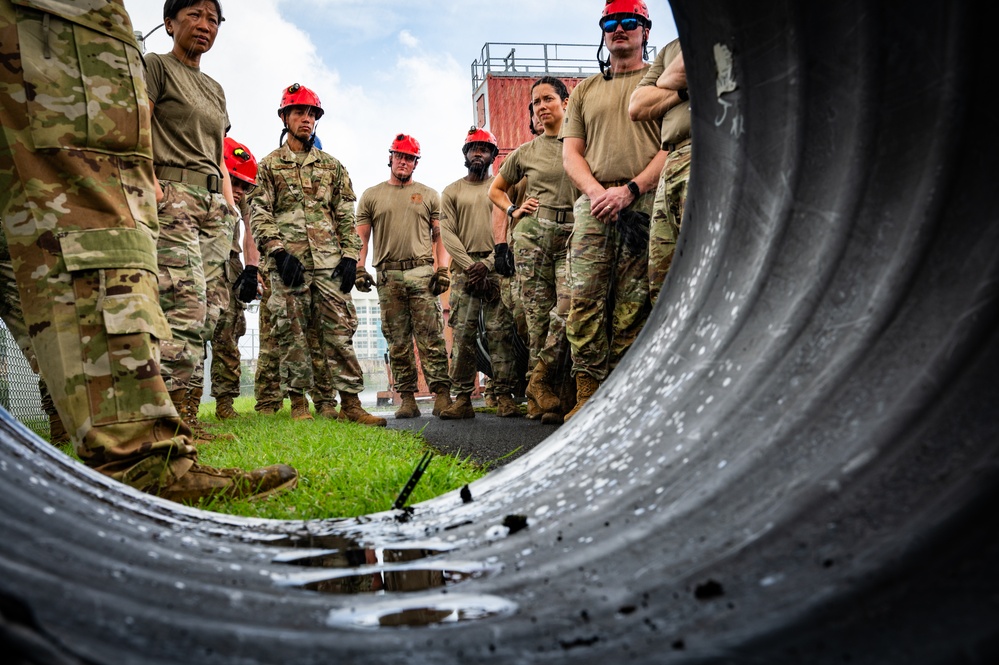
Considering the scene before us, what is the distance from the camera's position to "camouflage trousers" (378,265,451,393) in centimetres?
774

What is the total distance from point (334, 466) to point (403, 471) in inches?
22.8

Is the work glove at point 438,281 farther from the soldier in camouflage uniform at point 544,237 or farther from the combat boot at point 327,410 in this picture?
the combat boot at point 327,410

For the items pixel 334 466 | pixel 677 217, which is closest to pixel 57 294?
pixel 334 466

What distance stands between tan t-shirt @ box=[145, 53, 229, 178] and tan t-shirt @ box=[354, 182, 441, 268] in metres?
3.26

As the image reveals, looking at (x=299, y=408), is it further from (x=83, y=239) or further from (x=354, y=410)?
(x=83, y=239)

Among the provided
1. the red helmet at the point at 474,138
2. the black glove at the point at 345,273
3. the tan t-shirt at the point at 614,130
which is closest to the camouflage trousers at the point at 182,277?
the black glove at the point at 345,273

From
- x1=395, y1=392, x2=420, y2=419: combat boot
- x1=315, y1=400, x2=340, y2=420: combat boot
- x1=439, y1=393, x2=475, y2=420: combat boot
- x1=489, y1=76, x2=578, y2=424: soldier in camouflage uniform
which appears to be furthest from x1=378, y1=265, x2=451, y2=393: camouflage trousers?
x1=489, y1=76, x2=578, y2=424: soldier in camouflage uniform

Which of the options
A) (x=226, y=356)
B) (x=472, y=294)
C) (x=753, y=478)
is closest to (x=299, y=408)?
(x=226, y=356)

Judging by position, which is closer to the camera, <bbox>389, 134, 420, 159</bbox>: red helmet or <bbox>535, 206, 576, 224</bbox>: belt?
<bbox>535, 206, 576, 224</bbox>: belt

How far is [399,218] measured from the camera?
8039 millimetres

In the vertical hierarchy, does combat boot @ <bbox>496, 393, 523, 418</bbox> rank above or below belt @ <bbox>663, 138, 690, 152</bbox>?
below

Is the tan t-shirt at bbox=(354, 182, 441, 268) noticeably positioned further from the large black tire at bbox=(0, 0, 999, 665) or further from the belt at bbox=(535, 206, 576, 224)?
the large black tire at bbox=(0, 0, 999, 665)

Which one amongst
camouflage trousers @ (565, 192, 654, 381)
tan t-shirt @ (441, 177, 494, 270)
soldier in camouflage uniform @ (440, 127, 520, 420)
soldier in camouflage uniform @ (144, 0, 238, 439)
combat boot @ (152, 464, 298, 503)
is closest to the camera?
combat boot @ (152, 464, 298, 503)

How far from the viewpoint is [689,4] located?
167cm
